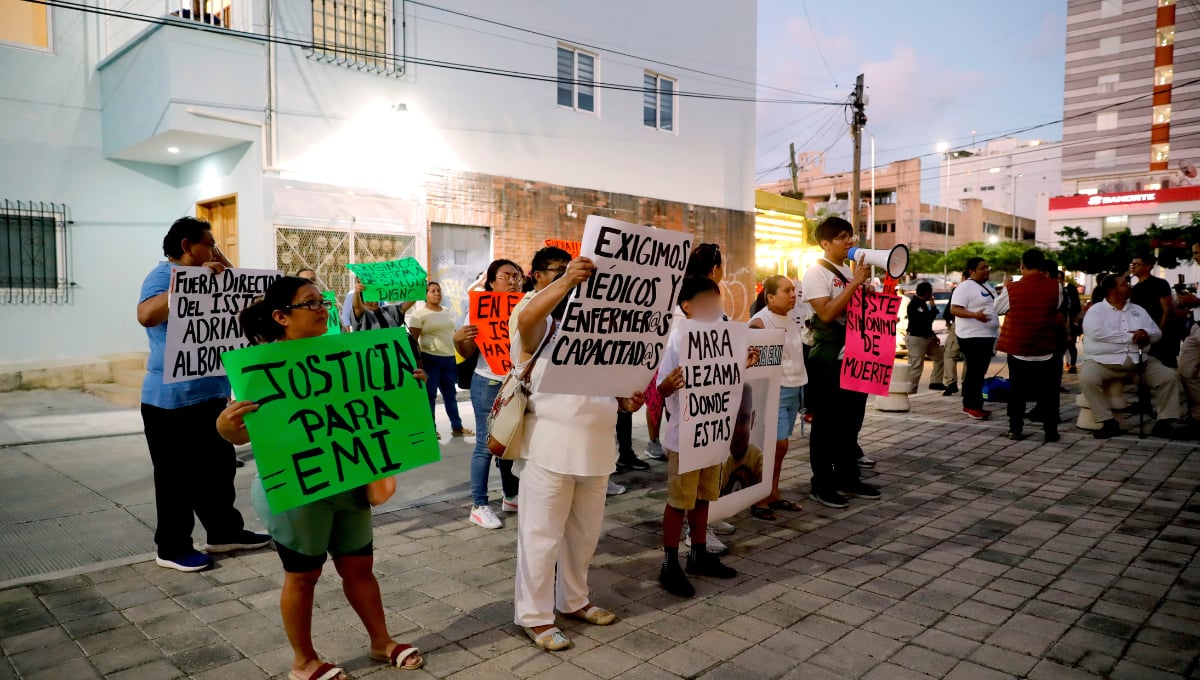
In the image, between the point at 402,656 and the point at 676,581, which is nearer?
the point at 402,656

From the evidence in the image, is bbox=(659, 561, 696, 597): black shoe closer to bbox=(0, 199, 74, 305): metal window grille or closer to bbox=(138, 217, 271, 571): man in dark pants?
bbox=(138, 217, 271, 571): man in dark pants

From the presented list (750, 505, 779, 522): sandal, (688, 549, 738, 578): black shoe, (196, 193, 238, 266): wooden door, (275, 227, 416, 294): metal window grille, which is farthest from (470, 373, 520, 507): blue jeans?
(196, 193, 238, 266): wooden door

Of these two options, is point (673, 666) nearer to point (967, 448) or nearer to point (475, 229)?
point (967, 448)

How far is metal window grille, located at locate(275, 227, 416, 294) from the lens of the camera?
1154 cm

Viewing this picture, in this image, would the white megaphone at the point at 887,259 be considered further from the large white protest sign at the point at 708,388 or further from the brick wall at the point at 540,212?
the brick wall at the point at 540,212

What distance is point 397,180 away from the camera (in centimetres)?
1285

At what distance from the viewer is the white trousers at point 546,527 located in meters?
3.61

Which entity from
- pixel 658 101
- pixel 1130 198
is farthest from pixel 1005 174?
pixel 658 101

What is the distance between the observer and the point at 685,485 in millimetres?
4363

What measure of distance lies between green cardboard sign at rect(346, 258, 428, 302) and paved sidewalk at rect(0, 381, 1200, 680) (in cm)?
260

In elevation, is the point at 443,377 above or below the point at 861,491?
above

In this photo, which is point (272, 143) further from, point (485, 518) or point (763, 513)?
point (763, 513)

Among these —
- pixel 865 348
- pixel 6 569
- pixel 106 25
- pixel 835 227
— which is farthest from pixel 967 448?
pixel 106 25

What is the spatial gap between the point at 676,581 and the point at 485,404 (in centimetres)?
223
